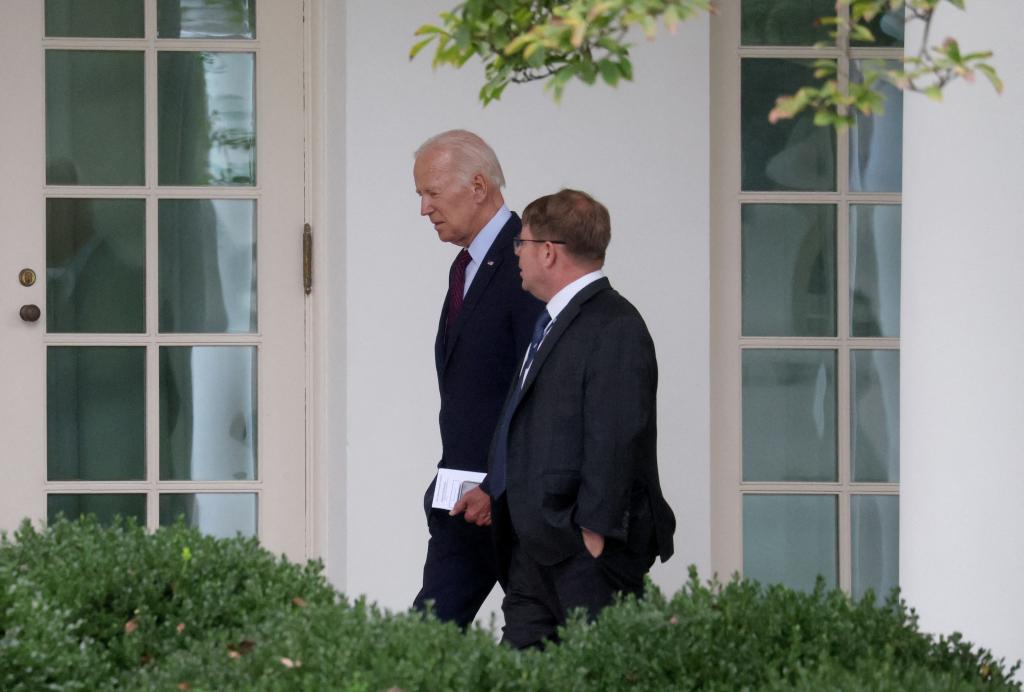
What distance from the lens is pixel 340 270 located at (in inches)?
197

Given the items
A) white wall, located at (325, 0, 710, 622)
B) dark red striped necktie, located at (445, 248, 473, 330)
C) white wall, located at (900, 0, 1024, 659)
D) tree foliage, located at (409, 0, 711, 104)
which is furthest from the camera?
white wall, located at (325, 0, 710, 622)

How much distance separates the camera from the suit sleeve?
11.4ft

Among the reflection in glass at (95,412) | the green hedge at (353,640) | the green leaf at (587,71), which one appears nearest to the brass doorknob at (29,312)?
the reflection in glass at (95,412)

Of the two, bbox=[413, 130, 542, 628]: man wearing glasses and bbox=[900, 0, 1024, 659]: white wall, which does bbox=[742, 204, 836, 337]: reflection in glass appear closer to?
bbox=[900, 0, 1024, 659]: white wall

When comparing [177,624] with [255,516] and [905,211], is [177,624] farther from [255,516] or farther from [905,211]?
[255,516]

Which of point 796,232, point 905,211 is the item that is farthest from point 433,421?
point 905,211

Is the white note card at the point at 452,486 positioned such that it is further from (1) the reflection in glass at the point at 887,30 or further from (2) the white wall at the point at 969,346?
(1) the reflection in glass at the point at 887,30

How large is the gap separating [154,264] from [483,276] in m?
1.63

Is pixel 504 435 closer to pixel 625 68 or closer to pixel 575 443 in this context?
pixel 575 443

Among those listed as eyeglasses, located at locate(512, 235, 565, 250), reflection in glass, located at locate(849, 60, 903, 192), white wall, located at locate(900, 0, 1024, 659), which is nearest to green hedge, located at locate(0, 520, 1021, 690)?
white wall, located at locate(900, 0, 1024, 659)

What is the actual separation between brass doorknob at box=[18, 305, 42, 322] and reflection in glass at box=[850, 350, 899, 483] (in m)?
2.82

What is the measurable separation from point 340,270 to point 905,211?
6.35ft

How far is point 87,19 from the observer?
16.8 ft

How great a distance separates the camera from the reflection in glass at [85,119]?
514 cm
